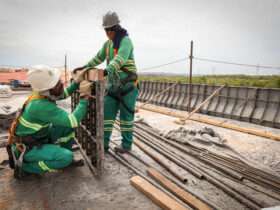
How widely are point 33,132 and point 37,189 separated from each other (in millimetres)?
715

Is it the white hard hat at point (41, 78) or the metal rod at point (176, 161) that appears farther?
the metal rod at point (176, 161)

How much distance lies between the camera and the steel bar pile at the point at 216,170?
283cm

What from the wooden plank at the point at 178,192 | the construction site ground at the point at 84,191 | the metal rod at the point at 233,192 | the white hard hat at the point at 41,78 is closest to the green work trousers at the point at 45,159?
the construction site ground at the point at 84,191

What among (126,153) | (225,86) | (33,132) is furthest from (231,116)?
(33,132)

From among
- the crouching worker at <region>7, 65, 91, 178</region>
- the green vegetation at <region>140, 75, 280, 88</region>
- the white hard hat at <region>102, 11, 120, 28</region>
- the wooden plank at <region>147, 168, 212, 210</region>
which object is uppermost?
the white hard hat at <region>102, 11, 120, 28</region>

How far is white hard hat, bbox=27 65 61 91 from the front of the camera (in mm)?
2646

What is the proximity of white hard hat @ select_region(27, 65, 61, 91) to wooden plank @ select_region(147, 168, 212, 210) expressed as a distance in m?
1.83

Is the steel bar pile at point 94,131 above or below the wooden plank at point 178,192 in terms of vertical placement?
above

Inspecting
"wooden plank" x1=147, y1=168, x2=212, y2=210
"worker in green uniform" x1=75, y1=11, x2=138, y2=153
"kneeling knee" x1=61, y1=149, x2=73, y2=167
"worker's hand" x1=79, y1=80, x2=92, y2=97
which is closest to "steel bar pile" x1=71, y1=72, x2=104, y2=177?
"worker's hand" x1=79, y1=80, x2=92, y2=97

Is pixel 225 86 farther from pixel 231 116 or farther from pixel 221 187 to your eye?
pixel 221 187

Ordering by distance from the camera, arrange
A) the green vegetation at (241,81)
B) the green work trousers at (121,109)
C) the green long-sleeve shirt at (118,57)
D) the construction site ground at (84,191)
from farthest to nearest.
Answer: the green vegetation at (241,81), the green work trousers at (121,109), the green long-sleeve shirt at (118,57), the construction site ground at (84,191)

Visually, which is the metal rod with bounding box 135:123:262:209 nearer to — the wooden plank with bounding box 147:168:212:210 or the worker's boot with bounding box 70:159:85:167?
the wooden plank with bounding box 147:168:212:210

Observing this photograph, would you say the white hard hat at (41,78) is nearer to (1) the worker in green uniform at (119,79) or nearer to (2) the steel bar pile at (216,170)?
(1) the worker in green uniform at (119,79)

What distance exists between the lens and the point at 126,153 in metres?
3.94
